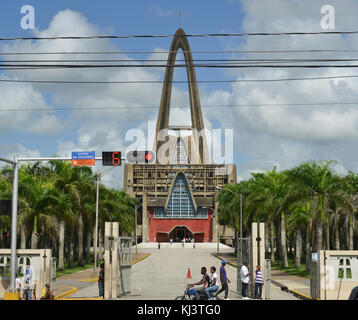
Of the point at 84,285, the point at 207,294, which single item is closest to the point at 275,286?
the point at 84,285

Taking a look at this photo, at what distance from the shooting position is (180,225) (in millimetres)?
135375

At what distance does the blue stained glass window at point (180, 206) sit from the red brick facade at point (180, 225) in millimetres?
1105

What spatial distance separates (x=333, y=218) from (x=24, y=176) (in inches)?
1002

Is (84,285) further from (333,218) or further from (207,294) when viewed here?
(333,218)

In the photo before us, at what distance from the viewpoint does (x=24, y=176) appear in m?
39.2

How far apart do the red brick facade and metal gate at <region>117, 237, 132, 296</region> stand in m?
110

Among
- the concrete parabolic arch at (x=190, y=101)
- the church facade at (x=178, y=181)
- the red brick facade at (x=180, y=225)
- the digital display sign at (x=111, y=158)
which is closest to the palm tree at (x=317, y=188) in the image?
the digital display sign at (x=111, y=158)

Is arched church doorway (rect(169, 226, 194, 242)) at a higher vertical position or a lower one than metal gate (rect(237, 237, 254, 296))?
lower

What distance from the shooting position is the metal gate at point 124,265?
78.3 ft

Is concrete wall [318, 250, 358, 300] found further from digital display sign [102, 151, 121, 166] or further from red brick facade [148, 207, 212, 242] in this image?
red brick facade [148, 207, 212, 242]

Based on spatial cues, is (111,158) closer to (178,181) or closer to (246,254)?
(246,254)

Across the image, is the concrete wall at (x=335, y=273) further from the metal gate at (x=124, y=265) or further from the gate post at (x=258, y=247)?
the metal gate at (x=124, y=265)

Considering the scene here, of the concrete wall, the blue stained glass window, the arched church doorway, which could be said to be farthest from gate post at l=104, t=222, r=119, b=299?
the blue stained glass window

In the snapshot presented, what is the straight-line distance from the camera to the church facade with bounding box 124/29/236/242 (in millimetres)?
135500
